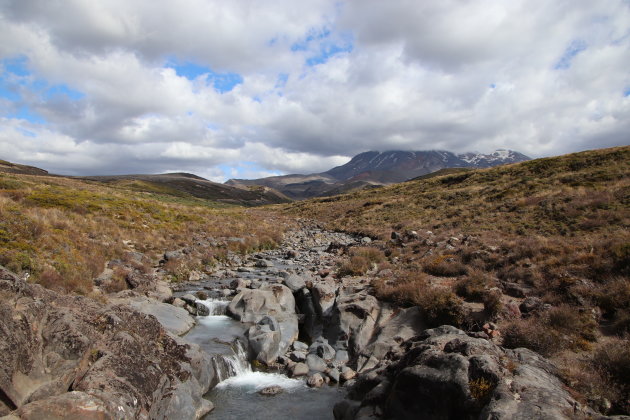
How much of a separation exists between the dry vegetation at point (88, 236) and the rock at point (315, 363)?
10382 mm

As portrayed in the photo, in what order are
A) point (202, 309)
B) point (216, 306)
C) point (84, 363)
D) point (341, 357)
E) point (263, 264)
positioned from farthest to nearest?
point (263, 264) → point (216, 306) → point (202, 309) → point (341, 357) → point (84, 363)

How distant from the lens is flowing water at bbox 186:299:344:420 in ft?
35.8

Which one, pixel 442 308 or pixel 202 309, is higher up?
pixel 442 308

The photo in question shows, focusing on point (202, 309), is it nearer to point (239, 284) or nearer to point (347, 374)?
point (239, 284)

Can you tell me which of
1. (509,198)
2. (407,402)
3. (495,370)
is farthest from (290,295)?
(509,198)

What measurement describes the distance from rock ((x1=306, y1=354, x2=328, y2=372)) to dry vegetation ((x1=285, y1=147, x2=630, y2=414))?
433 centimetres

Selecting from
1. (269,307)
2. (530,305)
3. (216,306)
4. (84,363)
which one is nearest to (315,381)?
(269,307)

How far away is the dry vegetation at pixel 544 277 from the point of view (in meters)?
9.67

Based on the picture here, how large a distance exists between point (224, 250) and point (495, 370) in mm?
26935

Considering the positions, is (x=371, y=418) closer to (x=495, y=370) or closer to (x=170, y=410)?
(x=495, y=370)

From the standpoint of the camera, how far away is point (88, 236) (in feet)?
79.6

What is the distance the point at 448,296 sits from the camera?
1369 centimetres

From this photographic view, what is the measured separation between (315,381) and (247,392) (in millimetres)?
2473

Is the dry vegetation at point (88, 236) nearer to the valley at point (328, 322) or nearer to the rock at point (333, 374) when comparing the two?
the valley at point (328, 322)
